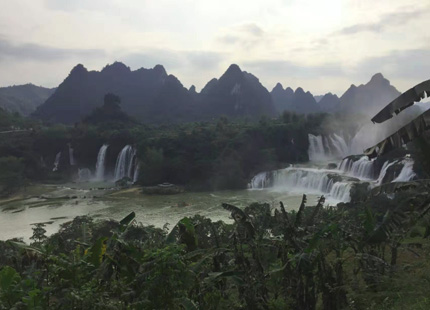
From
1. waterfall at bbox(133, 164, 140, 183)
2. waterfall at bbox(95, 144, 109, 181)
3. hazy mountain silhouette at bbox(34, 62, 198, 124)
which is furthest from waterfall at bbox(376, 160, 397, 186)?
hazy mountain silhouette at bbox(34, 62, 198, 124)

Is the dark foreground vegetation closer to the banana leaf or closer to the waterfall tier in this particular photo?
the banana leaf

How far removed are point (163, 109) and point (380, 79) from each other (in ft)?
157

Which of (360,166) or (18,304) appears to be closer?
(18,304)

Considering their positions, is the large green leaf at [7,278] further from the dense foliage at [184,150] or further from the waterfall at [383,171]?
the dense foliage at [184,150]

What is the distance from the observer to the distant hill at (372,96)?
241ft

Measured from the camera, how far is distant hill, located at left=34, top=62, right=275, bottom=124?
8831 cm

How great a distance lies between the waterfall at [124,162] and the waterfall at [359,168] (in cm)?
2284

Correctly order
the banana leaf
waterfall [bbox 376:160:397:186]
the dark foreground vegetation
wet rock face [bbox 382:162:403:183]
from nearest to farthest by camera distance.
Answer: the dark foreground vegetation
the banana leaf
wet rock face [bbox 382:162:403:183]
waterfall [bbox 376:160:397:186]

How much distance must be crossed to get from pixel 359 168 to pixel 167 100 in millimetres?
66801

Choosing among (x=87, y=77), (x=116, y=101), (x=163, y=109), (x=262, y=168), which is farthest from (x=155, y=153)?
(x=87, y=77)

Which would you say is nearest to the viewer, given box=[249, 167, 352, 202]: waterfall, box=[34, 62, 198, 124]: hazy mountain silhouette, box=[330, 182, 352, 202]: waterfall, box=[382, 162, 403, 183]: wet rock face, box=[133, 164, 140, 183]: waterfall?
box=[382, 162, 403, 183]: wet rock face

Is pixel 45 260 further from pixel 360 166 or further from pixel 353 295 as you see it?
pixel 360 166

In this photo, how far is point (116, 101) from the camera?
6069cm

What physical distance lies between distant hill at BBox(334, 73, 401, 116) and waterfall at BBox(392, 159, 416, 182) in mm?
51361
